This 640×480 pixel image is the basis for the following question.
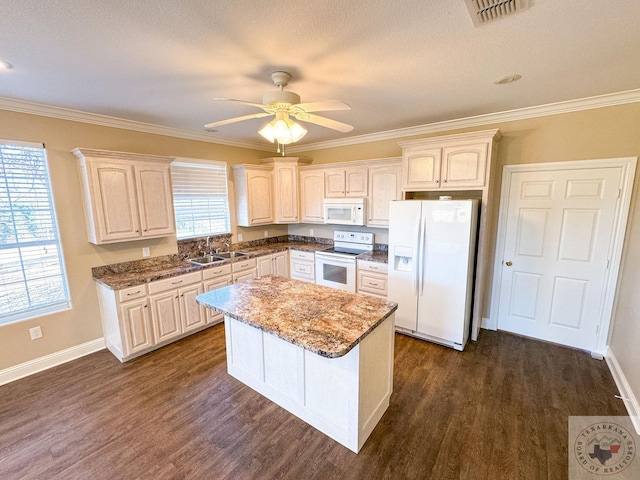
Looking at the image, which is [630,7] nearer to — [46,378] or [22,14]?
[22,14]

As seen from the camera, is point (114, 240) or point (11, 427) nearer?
point (11, 427)

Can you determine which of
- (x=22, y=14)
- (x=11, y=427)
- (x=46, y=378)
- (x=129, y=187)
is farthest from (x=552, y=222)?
(x=46, y=378)

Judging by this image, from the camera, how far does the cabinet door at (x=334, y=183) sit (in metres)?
4.13

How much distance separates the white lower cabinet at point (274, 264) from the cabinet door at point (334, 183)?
46.8 inches

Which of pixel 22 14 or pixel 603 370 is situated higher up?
pixel 22 14

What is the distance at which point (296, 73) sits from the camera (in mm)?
1997

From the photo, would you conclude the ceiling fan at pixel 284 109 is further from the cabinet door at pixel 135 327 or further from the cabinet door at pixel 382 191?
the cabinet door at pixel 135 327

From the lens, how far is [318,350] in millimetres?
1502

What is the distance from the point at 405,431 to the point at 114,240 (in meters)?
3.25

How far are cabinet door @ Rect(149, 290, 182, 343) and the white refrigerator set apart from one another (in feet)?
8.40

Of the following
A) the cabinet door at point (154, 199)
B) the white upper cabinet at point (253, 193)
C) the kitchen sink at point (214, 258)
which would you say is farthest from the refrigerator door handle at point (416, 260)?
the cabinet door at point (154, 199)

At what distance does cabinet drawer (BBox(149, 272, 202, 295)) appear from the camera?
3035 millimetres

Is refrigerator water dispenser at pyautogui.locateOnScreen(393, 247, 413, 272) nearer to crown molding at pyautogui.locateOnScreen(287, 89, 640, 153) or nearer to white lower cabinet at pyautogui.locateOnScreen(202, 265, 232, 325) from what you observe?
crown molding at pyautogui.locateOnScreen(287, 89, 640, 153)

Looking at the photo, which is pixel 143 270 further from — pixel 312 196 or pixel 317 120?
pixel 317 120
